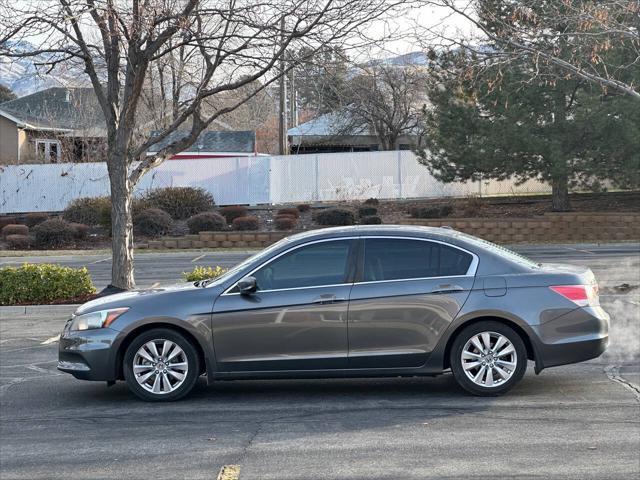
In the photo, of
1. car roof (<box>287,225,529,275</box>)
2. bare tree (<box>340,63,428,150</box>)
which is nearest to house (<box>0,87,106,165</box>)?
bare tree (<box>340,63,428,150</box>)

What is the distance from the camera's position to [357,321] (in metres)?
7.89

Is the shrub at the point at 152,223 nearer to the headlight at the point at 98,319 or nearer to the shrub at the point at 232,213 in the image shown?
the shrub at the point at 232,213

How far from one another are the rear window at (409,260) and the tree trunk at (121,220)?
7.31 metres

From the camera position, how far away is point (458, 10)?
1441 cm

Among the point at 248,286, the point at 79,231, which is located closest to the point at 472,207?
the point at 79,231

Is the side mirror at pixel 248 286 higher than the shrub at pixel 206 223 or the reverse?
the reverse

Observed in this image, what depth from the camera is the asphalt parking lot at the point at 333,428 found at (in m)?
6.10

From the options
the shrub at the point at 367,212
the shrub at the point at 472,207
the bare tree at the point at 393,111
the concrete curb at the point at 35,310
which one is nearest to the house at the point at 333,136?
the bare tree at the point at 393,111

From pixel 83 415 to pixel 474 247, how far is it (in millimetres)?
3771

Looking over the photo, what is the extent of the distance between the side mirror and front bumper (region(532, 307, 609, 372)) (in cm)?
250

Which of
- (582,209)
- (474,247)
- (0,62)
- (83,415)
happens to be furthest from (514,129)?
(83,415)

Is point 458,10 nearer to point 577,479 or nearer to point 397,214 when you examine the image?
point 577,479

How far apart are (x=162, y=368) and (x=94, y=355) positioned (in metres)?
0.64

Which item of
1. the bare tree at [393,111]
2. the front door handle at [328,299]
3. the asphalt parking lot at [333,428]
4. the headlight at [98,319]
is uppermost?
the bare tree at [393,111]
